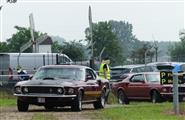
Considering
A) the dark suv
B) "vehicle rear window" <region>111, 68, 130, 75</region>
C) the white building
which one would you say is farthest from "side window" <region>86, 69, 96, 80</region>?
the white building

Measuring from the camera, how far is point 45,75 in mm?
20641

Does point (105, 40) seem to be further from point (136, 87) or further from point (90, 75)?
point (90, 75)

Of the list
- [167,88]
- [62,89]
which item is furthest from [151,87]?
[62,89]

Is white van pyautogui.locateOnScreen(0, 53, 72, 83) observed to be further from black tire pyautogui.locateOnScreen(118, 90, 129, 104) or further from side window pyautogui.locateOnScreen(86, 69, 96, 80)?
side window pyautogui.locateOnScreen(86, 69, 96, 80)

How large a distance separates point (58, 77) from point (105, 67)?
22.2 ft

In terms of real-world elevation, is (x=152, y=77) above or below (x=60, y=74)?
below

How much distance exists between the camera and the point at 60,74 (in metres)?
20.6

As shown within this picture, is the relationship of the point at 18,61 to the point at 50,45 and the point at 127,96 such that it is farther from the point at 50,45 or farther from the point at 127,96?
the point at 50,45

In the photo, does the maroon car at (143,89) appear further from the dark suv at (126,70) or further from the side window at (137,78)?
the dark suv at (126,70)

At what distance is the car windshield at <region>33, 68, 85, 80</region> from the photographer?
67.3 feet

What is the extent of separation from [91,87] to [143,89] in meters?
7.03

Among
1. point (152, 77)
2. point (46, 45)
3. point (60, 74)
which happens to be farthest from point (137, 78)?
point (46, 45)

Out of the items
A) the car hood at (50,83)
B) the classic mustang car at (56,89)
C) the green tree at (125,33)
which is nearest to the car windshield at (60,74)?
the classic mustang car at (56,89)

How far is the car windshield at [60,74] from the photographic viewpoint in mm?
20500
